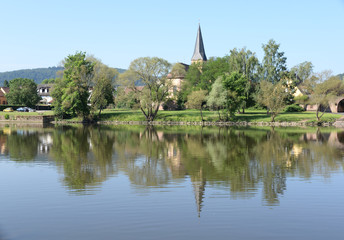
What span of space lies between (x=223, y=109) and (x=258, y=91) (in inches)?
424

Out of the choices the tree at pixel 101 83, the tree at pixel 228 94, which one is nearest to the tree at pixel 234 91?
the tree at pixel 228 94

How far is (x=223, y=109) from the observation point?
78.4 m

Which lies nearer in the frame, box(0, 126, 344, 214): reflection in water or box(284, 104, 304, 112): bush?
box(0, 126, 344, 214): reflection in water

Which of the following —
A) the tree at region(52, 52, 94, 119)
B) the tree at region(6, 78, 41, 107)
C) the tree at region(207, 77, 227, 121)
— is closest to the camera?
the tree at region(207, 77, 227, 121)

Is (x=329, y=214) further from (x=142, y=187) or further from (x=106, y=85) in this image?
(x=106, y=85)

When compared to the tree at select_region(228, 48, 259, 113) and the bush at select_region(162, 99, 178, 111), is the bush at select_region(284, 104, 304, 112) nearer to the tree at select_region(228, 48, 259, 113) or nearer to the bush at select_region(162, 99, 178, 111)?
the tree at select_region(228, 48, 259, 113)

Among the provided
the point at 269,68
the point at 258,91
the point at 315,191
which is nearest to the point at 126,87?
the point at 258,91

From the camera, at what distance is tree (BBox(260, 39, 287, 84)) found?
8856cm

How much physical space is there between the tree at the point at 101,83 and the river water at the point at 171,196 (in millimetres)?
51253

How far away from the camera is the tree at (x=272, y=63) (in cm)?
8856

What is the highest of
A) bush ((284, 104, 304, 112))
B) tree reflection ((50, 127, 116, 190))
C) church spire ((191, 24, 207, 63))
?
church spire ((191, 24, 207, 63))

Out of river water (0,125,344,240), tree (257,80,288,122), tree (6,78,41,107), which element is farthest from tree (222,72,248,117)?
tree (6,78,41,107)

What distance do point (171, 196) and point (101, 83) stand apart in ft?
218

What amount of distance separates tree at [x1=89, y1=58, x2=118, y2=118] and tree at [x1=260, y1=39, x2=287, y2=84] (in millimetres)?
34102
